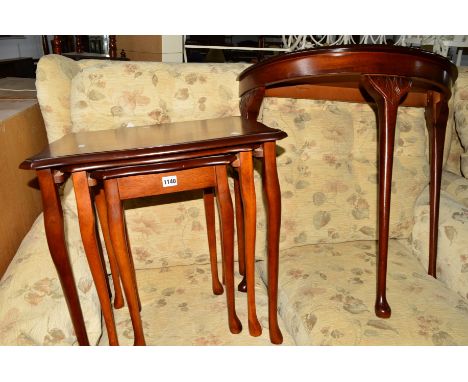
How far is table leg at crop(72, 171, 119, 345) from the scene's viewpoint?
82 centimetres

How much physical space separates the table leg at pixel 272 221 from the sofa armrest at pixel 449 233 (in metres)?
0.55

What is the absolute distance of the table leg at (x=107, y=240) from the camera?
1122mm

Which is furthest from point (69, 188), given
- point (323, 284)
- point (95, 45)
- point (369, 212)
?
point (95, 45)

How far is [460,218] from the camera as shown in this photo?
4.06ft

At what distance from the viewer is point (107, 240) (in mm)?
1170

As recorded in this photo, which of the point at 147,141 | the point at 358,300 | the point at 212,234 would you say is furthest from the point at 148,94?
the point at 358,300

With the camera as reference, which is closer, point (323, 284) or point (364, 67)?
point (364, 67)

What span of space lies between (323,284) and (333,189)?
0.35 meters

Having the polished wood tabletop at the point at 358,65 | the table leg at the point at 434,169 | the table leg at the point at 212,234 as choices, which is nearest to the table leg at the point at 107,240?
the table leg at the point at 212,234

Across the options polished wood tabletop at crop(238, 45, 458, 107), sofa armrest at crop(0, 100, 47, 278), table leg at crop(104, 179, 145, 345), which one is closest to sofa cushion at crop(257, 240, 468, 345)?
table leg at crop(104, 179, 145, 345)

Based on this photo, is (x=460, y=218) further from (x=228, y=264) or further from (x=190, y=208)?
(x=190, y=208)

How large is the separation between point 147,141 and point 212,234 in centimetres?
46

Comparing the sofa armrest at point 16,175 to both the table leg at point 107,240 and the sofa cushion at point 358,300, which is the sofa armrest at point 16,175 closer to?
the table leg at point 107,240
